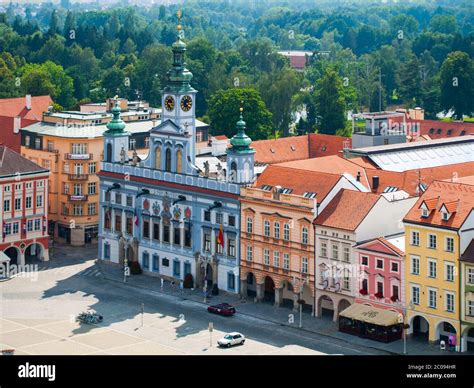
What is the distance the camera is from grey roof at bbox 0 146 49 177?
127m

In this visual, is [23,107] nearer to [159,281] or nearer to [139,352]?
[159,281]

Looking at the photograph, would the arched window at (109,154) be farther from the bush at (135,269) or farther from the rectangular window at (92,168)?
the rectangular window at (92,168)

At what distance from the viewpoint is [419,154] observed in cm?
13388

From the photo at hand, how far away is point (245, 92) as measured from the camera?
18112cm

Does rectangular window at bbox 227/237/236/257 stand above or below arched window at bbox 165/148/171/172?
below

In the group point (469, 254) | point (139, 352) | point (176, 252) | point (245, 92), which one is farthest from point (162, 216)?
point (245, 92)

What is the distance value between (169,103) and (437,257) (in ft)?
121

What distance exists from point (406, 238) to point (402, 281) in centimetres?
342

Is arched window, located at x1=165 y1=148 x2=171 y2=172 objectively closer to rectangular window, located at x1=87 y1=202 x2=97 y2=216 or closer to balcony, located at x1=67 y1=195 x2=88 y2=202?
balcony, located at x1=67 y1=195 x2=88 y2=202

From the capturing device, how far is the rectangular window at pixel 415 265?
97.1 metres

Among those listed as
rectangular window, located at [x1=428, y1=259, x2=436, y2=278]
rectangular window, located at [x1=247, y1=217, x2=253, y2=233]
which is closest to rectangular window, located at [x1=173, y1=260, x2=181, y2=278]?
rectangular window, located at [x1=247, y1=217, x2=253, y2=233]

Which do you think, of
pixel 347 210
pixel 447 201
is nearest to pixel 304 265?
pixel 347 210

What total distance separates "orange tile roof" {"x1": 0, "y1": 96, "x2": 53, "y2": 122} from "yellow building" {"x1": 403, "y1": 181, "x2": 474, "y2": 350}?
8958 centimetres

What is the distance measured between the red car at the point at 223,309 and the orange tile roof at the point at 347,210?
10.6 m
